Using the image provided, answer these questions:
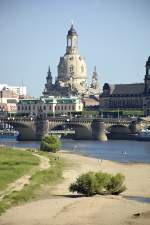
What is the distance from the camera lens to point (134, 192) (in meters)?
52.6

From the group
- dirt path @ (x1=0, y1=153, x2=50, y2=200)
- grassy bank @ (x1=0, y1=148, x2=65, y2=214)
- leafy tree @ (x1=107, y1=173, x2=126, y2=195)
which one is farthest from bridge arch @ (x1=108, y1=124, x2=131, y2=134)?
leafy tree @ (x1=107, y1=173, x2=126, y2=195)

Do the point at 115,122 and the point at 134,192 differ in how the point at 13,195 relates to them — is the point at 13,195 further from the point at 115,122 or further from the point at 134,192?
the point at 115,122

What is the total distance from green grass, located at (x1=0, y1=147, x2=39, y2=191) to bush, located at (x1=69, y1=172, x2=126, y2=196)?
6.31 meters

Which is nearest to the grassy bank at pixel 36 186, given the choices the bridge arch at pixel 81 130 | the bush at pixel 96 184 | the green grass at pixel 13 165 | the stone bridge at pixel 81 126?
the green grass at pixel 13 165

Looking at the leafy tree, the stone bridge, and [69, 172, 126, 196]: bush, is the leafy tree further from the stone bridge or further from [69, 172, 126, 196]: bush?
the stone bridge

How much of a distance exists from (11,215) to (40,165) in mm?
33377

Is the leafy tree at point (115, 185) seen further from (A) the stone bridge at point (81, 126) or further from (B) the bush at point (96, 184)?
(A) the stone bridge at point (81, 126)

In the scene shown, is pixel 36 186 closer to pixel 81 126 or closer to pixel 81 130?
pixel 81 126

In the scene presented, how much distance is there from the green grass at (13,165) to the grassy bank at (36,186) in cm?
154

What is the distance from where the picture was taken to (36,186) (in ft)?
178

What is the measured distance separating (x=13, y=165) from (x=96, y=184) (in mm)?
23517

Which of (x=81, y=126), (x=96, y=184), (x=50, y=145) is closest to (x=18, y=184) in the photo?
(x=96, y=184)

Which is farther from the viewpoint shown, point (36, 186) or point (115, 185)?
point (36, 186)

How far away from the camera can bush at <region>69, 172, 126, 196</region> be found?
1868 inches
